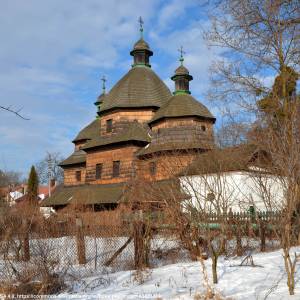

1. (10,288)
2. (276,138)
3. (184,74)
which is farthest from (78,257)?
(184,74)

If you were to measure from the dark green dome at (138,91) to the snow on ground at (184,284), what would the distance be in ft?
79.0

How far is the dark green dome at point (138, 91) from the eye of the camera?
3281 cm

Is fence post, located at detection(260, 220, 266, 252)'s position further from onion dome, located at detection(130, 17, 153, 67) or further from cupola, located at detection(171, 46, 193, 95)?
onion dome, located at detection(130, 17, 153, 67)

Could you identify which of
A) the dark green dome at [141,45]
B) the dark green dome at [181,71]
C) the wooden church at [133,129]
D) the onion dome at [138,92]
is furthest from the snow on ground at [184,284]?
the dark green dome at [141,45]

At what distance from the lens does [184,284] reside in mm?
7695

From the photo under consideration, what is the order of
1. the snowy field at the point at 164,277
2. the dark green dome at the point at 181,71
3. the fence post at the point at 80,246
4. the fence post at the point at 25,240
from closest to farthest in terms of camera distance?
the snowy field at the point at 164,277
the fence post at the point at 25,240
the fence post at the point at 80,246
the dark green dome at the point at 181,71

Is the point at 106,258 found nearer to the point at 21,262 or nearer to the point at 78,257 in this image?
the point at 78,257

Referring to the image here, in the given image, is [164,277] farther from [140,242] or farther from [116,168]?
[116,168]

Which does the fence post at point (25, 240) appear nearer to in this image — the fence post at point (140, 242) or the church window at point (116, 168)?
the fence post at point (140, 242)

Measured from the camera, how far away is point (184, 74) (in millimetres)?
34594

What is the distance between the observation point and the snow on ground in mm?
6859

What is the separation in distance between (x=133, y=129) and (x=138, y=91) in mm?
4012

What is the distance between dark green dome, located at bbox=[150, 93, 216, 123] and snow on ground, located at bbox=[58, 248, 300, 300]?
2045cm

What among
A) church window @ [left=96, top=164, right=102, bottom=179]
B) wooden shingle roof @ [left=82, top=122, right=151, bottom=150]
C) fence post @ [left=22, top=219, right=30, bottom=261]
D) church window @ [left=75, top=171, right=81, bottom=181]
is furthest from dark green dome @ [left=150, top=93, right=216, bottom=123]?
fence post @ [left=22, top=219, right=30, bottom=261]
